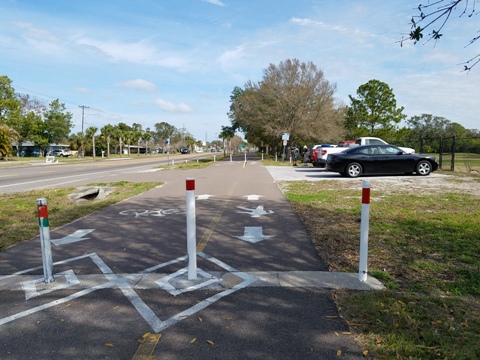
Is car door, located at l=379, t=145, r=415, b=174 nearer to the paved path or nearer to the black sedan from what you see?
the black sedan

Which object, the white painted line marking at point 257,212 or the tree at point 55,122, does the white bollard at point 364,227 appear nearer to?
the white painted line marking at point 257,212

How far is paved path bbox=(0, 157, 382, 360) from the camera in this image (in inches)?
112

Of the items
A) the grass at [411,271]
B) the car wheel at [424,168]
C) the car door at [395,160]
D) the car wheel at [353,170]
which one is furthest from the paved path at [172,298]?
the car wheel at [424,168]

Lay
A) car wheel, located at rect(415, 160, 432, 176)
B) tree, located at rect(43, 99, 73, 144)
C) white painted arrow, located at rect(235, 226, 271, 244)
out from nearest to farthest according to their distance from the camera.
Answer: white painted arrow, located at rect(235, 226, 271, 244) < car wheel, located at rect(415, 160, 432, 176) < tree, located at rect(43, 99, 73, 144)

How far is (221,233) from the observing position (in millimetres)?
6520

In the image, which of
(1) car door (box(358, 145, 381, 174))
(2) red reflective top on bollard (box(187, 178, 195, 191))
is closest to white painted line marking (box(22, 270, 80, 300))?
(2) red reflective top on bollard (box(187, 178, 195, 191))

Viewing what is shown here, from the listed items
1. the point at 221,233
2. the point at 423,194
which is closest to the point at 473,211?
the point at 423,194

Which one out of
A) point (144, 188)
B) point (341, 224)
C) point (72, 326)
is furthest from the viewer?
point (144, 188)

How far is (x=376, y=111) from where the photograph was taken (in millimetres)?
46438

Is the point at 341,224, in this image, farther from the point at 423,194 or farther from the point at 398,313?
the point at 423,194

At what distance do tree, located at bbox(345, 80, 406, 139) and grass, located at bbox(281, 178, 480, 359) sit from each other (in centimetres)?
3918

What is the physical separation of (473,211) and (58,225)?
365 inches

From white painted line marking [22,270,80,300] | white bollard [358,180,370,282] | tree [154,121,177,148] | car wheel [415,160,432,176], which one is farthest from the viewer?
tree [154,121,177,148]

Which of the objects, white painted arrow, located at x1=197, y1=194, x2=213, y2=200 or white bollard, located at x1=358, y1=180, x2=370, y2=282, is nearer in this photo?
white bollard, located at x1=358, y1=180, x2=370, y2=282
